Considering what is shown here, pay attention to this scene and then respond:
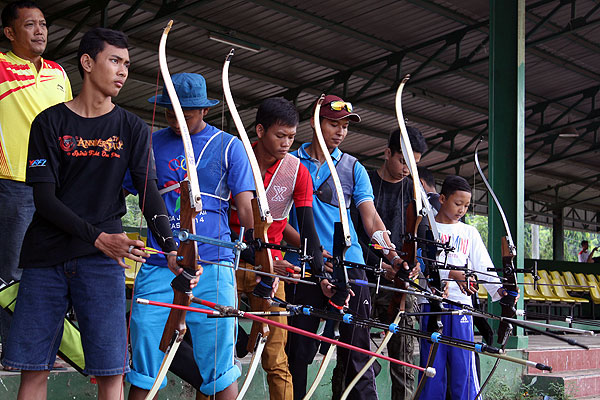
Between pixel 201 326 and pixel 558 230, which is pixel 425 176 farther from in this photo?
pixel 558 230

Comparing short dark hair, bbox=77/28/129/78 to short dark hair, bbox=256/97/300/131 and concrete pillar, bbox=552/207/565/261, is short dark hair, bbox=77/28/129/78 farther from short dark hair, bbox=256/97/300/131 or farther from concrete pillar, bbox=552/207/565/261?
concrete pillar, bbox=552/207/565/261

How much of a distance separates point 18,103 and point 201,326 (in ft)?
3.83

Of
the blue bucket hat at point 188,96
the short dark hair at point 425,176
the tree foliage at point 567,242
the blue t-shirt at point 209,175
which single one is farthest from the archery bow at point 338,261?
the tree foliage at point 567,242

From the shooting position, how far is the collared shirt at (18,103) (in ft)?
9.52

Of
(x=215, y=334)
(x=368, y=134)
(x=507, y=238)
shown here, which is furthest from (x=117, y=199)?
(x=368, y=134)

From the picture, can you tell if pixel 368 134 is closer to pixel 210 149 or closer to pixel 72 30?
pixel 72 30

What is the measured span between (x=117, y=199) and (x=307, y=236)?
0.92 meters

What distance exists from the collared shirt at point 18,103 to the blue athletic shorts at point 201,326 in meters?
0.69

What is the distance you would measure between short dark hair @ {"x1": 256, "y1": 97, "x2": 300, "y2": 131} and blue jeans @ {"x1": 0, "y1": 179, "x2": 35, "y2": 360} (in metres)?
1.00

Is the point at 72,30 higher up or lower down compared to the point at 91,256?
higher up

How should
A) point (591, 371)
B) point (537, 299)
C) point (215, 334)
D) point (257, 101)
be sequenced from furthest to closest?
1. point (257, 101)
2. point (537, 299)
3. point (591, 371)
4. point (215, 334)

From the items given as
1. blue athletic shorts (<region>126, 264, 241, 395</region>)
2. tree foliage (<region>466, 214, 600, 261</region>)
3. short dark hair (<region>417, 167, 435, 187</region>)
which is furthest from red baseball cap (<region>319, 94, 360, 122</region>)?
tree foliage (<region>466, 214, 600, 261</region>)

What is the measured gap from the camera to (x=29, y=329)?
221cm

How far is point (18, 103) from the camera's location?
2984 mm
